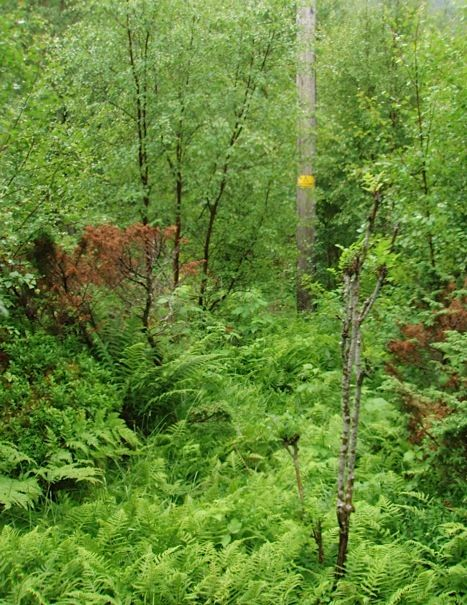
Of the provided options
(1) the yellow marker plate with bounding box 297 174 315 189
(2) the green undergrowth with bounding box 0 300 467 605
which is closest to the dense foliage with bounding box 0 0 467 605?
(2) the green undergrowth with bounding box 0 300 467 605

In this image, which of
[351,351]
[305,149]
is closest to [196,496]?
[351,351]

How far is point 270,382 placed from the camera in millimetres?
6664

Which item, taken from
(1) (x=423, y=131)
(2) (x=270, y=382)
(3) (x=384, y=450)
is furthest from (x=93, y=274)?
(1) (x=423, y=131)

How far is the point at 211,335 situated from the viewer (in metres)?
6.16

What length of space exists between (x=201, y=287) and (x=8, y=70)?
3.64 meters

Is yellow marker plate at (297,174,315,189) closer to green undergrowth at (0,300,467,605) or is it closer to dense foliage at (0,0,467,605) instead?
dense foliage at (0,0,467,605)

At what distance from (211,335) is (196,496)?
210 centimetres

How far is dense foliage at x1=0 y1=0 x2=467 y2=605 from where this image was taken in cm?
334

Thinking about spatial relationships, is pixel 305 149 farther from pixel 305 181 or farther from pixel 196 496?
pixel 196 496

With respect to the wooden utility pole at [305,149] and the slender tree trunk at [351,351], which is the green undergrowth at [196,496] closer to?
the slender tree trunk at [351,351]

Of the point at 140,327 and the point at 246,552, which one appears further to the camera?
the point at 140,327

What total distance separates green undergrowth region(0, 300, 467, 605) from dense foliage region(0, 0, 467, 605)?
0.7 inches

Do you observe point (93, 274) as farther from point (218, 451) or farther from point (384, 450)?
point (384, 450)

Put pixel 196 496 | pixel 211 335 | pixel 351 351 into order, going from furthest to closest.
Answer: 1. pixel 211 335
2. pixel 196 496
3. pixel 351 351
